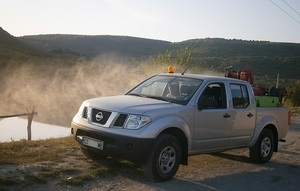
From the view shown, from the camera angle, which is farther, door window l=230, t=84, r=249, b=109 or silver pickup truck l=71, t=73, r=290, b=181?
door window l=230, t=84, r=249, b=109

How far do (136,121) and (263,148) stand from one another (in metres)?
4.21

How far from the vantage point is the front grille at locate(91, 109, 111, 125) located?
22.9 ft

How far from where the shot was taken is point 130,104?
7.15 meters

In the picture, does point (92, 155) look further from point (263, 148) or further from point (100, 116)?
point (263, 148)

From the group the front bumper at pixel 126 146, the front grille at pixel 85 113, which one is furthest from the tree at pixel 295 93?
the front bumper at pixel 126 146

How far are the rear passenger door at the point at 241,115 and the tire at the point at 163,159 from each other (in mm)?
1747

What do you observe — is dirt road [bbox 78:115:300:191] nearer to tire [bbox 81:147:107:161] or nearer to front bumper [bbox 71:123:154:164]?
front bumper [bbox 71:123:154:164]

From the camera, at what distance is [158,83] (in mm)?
8492

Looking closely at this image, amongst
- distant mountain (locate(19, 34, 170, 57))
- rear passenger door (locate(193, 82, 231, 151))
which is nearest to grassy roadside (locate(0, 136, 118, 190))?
rear passenger door (locate(193, 82, 231, 151))

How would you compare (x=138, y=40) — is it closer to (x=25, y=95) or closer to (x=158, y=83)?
(x=25, y=95)

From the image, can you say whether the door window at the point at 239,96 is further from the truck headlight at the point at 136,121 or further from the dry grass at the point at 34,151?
the dry grass at the point at 34,151

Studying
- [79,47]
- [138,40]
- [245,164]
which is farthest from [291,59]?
[245,164]

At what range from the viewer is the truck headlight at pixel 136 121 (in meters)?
6.74

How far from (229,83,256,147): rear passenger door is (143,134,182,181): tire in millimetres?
1747
